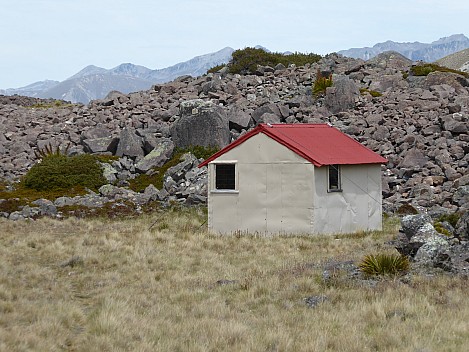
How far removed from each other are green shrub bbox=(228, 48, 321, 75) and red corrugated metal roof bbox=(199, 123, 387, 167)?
967 inches

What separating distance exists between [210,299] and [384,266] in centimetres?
425

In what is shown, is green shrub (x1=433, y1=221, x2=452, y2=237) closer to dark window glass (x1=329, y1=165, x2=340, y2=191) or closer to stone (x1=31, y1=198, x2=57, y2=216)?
dark window glass (x1=329, y1=165, x2=340, y2=191)

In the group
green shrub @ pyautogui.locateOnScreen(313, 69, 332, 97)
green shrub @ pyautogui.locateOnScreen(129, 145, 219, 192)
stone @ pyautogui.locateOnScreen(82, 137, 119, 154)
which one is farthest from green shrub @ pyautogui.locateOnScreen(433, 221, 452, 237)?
green shrub @ pyautogui.locateOnScreen(313, 69, 332, 97)

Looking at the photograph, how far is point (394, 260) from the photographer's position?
596 inches

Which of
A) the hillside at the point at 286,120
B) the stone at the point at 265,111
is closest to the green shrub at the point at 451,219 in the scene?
the hillside at the point at 286,120

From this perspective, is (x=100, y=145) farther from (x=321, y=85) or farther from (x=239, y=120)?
(x=321, y=85)

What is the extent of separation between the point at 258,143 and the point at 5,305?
13.3 meters

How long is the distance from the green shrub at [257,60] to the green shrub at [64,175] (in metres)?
18.9

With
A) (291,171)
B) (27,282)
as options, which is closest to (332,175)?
(291,171)

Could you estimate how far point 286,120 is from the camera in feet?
125

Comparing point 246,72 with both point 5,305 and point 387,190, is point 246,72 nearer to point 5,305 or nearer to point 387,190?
point 387,190

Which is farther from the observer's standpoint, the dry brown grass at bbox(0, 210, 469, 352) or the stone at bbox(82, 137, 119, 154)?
the stone at bbox(82, 137, 119, 154)

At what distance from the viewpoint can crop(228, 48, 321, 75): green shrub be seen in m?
50.2

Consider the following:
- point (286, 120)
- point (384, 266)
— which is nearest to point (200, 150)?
point (286, 120)
